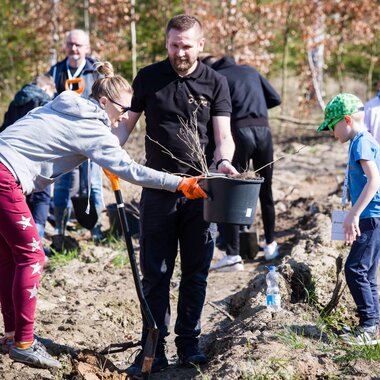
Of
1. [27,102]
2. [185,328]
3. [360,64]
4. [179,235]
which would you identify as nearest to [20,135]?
[179,235]

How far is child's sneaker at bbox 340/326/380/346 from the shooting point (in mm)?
4512

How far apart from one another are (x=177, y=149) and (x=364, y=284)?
1407 mm

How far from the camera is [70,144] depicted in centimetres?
416

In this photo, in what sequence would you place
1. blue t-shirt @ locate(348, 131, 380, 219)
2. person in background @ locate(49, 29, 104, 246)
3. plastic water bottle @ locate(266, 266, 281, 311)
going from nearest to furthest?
blue t-shirt @ locate(348, 131, 380, 219) → plastic water bottle @ locate(266, 266, 281, 311) → person in background @ locate(49, 29, 104, 246)

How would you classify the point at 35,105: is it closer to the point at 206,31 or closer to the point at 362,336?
the point at 362,336

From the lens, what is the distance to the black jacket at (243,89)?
281 inches

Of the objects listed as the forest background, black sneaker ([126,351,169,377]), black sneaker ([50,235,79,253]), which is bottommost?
black sneaker ([126,351,169,377])

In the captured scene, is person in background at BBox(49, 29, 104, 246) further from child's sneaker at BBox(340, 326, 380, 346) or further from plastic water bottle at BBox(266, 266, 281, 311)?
child's sneaker at BBox(340, 326, 380, 346)

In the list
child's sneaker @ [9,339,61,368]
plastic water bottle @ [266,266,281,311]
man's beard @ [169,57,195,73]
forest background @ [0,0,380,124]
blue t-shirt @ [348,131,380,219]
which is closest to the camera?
child's sneaker @ [9,339,61,368]

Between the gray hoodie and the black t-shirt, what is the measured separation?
388 millimetres

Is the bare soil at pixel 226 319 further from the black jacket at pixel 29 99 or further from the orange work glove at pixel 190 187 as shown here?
the black jacket at pixel 29 99

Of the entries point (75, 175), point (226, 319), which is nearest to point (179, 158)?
point (226, 319)

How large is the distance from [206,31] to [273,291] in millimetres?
9862

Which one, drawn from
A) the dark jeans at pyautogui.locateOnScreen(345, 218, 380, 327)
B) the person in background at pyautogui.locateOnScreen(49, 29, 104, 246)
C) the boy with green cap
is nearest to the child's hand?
the boy with green cap
